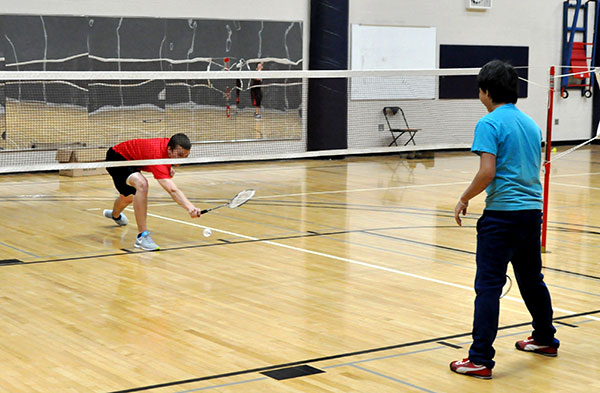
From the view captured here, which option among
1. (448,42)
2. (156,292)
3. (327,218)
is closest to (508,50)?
(448,42)

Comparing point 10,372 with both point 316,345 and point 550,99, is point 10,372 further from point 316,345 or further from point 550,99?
point 550,99

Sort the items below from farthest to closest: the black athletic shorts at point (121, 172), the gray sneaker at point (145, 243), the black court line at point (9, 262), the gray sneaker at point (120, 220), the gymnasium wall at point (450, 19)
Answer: the gymnasium wall at point (450, 19) → the gray sneaker at point (120, 220) → the black athletic shorts at point (121, 172) → the gray sneaker at point (145, 243) → the black court line at point (9, 262)

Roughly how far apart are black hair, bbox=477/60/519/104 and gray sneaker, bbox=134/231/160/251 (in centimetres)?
443

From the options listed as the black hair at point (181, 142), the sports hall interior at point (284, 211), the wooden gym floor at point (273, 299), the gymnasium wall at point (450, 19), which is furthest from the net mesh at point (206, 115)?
the black hair at point (181, 142)

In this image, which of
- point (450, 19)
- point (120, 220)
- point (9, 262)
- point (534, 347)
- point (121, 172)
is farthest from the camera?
point (450, 19)

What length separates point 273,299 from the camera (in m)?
6.50

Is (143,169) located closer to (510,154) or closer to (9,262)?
(9,262)

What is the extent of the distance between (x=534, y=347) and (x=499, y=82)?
156cm

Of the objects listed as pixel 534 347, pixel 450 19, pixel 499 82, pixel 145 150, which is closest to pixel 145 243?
pixel 145 150

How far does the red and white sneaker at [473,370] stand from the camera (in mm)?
4703

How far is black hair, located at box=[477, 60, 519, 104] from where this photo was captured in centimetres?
467

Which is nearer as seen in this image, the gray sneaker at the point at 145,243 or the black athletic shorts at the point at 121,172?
the gray sneaker at the point at 145,243

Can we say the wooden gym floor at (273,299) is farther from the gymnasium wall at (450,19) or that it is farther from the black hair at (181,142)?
the gymnasium wall at (450,19)

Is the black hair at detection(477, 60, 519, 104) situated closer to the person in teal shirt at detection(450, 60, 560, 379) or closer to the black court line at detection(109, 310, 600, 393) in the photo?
the person in teal shirt at detection(450, 60, 560, 379)
